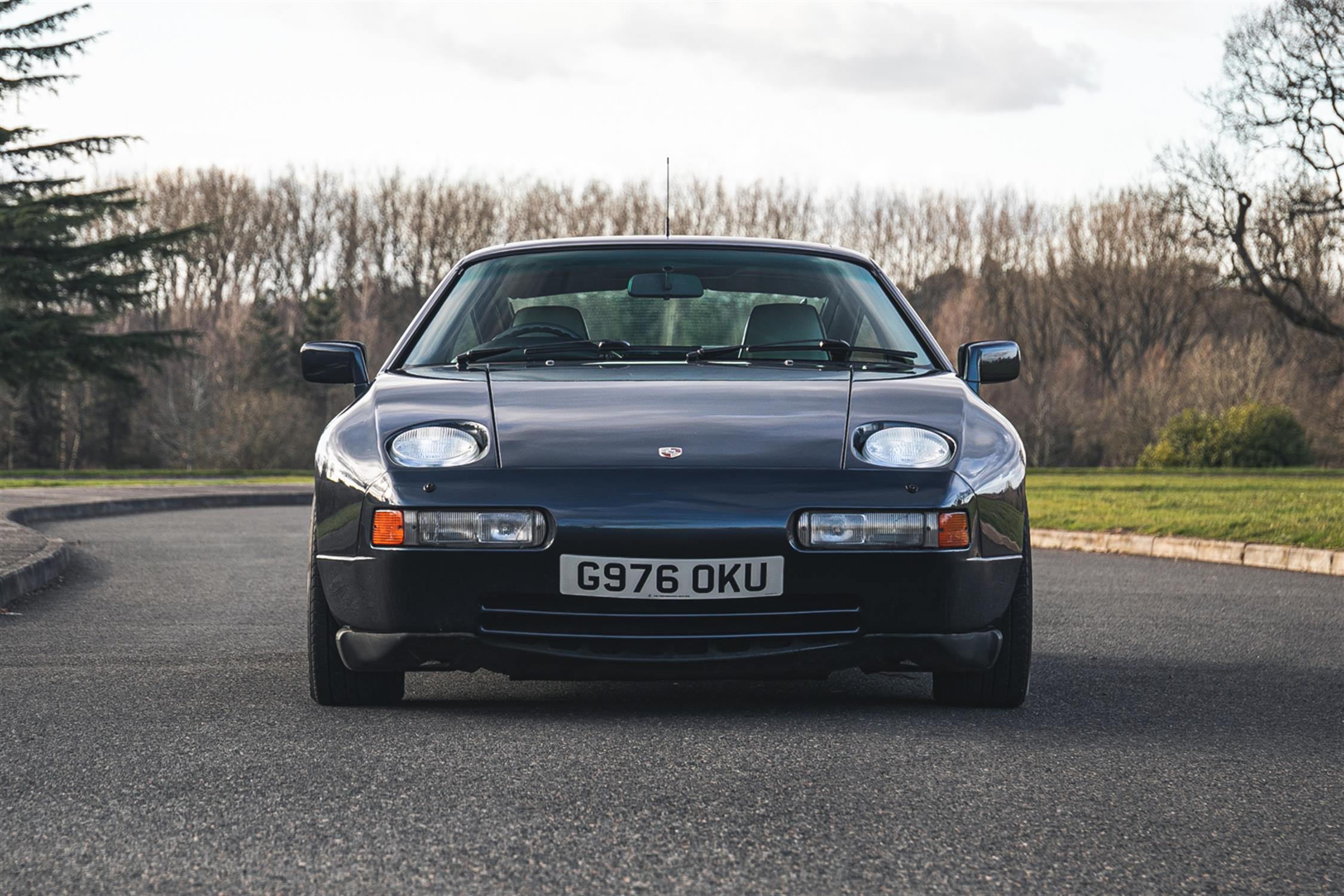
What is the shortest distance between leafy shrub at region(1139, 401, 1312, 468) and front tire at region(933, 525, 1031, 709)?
35.3 meters

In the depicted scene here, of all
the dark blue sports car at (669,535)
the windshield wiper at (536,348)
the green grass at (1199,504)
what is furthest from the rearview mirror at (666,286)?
the green grass at (1199,504)

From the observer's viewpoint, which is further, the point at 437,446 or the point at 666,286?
the point at 666,286

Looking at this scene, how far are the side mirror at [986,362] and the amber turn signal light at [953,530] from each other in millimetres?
1122

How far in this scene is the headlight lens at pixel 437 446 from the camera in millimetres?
4211

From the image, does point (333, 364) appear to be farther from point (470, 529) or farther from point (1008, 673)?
point (1008, 673)

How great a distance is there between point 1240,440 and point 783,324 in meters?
35.3

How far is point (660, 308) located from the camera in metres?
5.32

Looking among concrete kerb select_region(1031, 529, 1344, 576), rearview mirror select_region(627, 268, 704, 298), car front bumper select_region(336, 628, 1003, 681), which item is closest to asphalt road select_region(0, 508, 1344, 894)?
car front bumper select_region(336, 628, 1003, 681)

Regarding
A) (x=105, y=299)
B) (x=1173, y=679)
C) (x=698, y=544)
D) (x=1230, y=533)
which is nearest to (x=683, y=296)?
(x=698, y=544)

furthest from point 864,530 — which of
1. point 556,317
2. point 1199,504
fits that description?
point 1199,504

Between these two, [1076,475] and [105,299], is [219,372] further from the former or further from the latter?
[1076,475]

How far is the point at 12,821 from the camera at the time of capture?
10.6 ft

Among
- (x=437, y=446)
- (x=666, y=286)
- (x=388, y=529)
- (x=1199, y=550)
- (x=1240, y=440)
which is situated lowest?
(x=1240, y=440)

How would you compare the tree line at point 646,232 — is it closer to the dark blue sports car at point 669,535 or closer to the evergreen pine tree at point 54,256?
the evergreen pine tree at point 54,256
